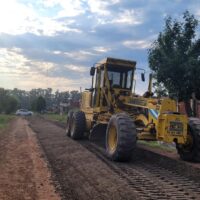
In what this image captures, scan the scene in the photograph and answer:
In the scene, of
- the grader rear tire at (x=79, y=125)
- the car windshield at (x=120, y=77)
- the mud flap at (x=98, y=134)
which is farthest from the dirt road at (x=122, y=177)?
the grader rear tire at (x=79, y=125)

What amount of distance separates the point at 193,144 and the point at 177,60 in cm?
1070

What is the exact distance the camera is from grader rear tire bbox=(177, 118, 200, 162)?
1248 cm

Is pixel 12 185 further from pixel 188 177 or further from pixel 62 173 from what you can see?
pixel 188 177

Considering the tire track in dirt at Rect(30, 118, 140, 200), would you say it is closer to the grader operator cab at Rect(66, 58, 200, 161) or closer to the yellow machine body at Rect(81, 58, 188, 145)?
the grader operator cab at Rect(66, 58, 200, 161)

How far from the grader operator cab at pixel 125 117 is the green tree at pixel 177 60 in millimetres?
5179

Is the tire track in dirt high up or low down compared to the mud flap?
down

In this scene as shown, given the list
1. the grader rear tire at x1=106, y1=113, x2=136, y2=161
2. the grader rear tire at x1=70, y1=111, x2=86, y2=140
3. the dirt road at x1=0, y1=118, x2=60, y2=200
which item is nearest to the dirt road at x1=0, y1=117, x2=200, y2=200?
the dirt road at x1=0, y1=118, x2=60, y2=200

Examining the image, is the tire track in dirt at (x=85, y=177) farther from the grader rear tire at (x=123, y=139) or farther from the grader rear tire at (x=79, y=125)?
the grader rear tire at (x=79, y=125)

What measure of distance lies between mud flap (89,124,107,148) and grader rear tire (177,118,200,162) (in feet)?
15.6

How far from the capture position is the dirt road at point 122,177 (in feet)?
27.5

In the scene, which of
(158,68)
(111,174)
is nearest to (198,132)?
(111,174)

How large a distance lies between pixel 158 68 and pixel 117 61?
7334 mm

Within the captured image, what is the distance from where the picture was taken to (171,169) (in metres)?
11.7

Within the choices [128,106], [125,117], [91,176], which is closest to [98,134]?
[128,106]
